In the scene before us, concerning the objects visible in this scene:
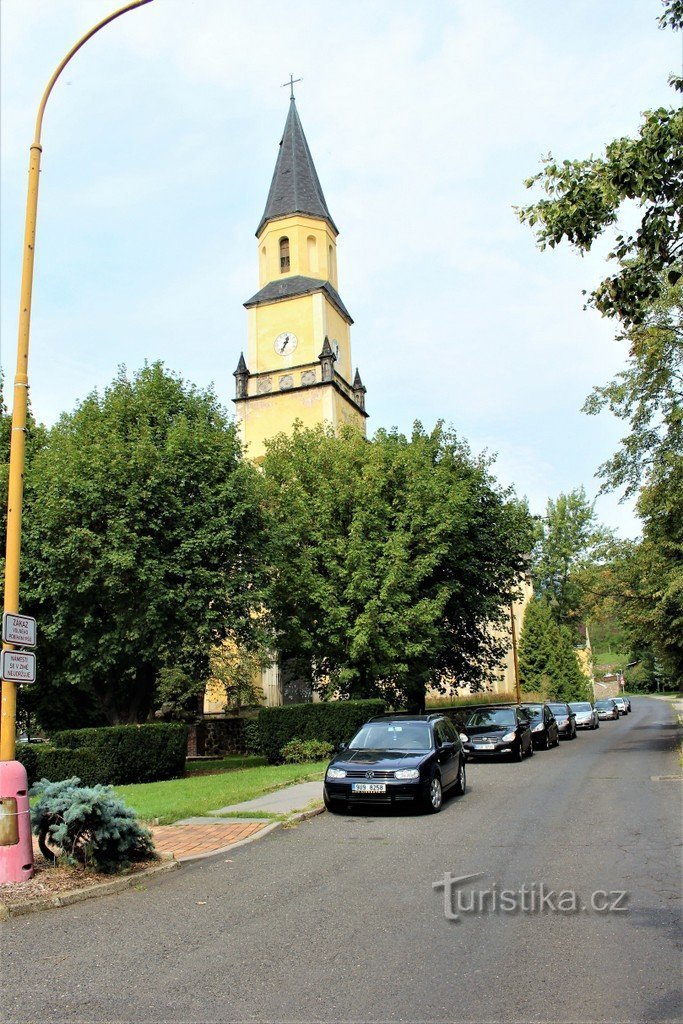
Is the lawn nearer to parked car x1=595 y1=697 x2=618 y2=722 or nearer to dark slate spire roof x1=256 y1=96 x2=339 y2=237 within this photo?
dark slate spire roof x1=256 y1=96 x2=339 y2=237

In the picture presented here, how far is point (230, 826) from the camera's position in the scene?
11.2 meters

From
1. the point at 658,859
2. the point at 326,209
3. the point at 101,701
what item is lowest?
the point at 658,859

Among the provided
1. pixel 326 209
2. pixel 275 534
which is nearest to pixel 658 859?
pixel 275 534

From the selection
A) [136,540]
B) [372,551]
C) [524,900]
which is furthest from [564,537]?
[524,900]

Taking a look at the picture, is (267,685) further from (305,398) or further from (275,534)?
(275,534)

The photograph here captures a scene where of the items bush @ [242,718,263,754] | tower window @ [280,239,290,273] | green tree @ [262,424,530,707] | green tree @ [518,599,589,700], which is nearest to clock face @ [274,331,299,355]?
tower window @ [280,239,290,273]

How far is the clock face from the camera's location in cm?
4569

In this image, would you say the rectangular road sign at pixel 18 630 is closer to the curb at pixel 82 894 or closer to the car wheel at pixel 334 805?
the curb at pixel 82 894

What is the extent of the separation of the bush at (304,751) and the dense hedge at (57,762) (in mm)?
5375

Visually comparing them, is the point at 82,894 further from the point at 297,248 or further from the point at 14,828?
the point at 297,248

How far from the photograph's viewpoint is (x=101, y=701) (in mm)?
22266

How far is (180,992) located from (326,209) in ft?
165

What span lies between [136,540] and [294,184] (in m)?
37.5

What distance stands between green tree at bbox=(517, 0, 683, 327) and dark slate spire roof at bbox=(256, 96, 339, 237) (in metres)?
44.4
